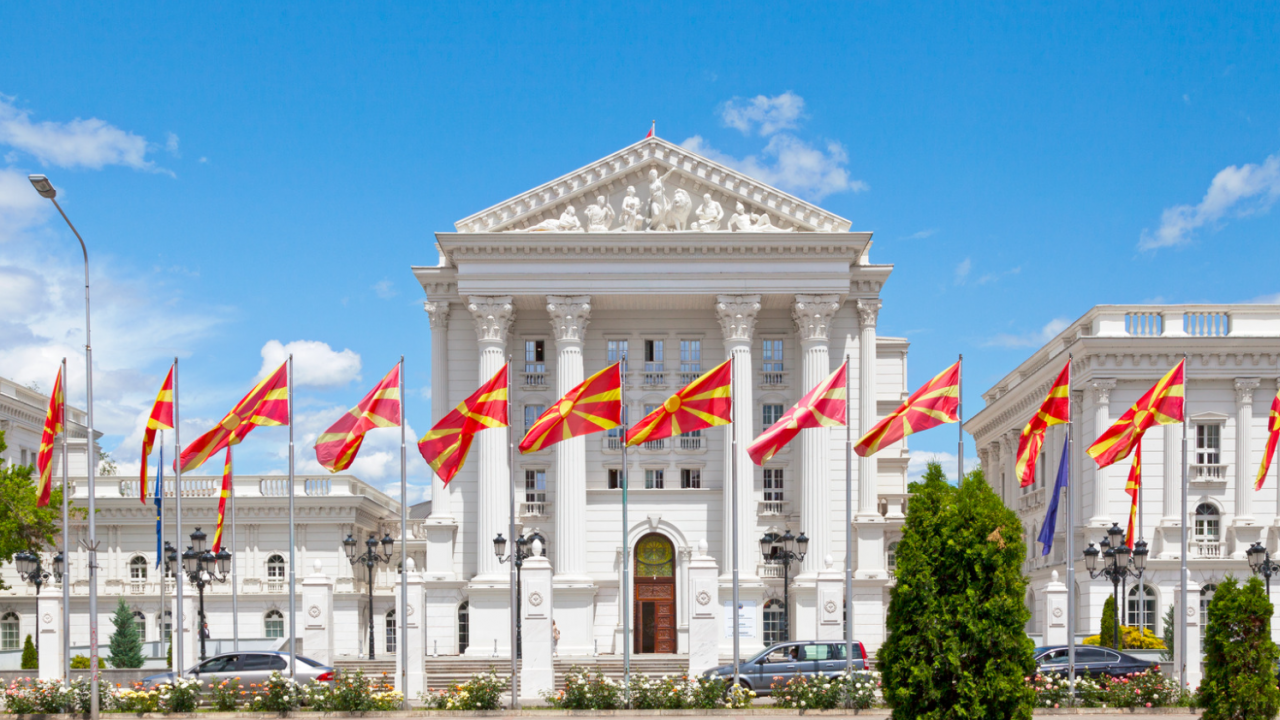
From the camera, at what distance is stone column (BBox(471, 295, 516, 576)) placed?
58.4m

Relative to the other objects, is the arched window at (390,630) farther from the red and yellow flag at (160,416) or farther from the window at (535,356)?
the red and yellow flag at (160,416)

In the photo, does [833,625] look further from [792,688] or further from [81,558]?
[81,558]

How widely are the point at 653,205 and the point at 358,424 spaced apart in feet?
83.7

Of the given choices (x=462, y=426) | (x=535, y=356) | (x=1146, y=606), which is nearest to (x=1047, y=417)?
(x=462, y=426)

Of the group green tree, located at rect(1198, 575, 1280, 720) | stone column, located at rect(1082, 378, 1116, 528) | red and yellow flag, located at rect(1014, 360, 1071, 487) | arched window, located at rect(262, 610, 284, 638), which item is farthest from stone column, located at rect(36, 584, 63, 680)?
stone column, located at rect(1082, 378, 1116, 528)

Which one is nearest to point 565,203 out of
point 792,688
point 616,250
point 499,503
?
point 616,250

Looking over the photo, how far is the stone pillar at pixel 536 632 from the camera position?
35.7 meters

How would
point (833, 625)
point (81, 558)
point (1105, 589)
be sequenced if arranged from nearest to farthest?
point (833, 625) < point (1105, 589) < point (81, 558)

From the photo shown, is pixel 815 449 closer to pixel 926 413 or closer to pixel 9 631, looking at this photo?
pixel 926 413

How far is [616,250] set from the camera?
58.7 metres

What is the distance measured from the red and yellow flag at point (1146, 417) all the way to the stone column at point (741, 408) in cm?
2002

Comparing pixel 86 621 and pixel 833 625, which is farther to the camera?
pixel 86 621

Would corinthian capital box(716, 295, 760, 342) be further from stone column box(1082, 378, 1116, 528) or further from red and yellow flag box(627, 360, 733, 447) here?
red and yellow flag box(627, 360, 733, 447)

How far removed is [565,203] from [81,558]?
33232mm
